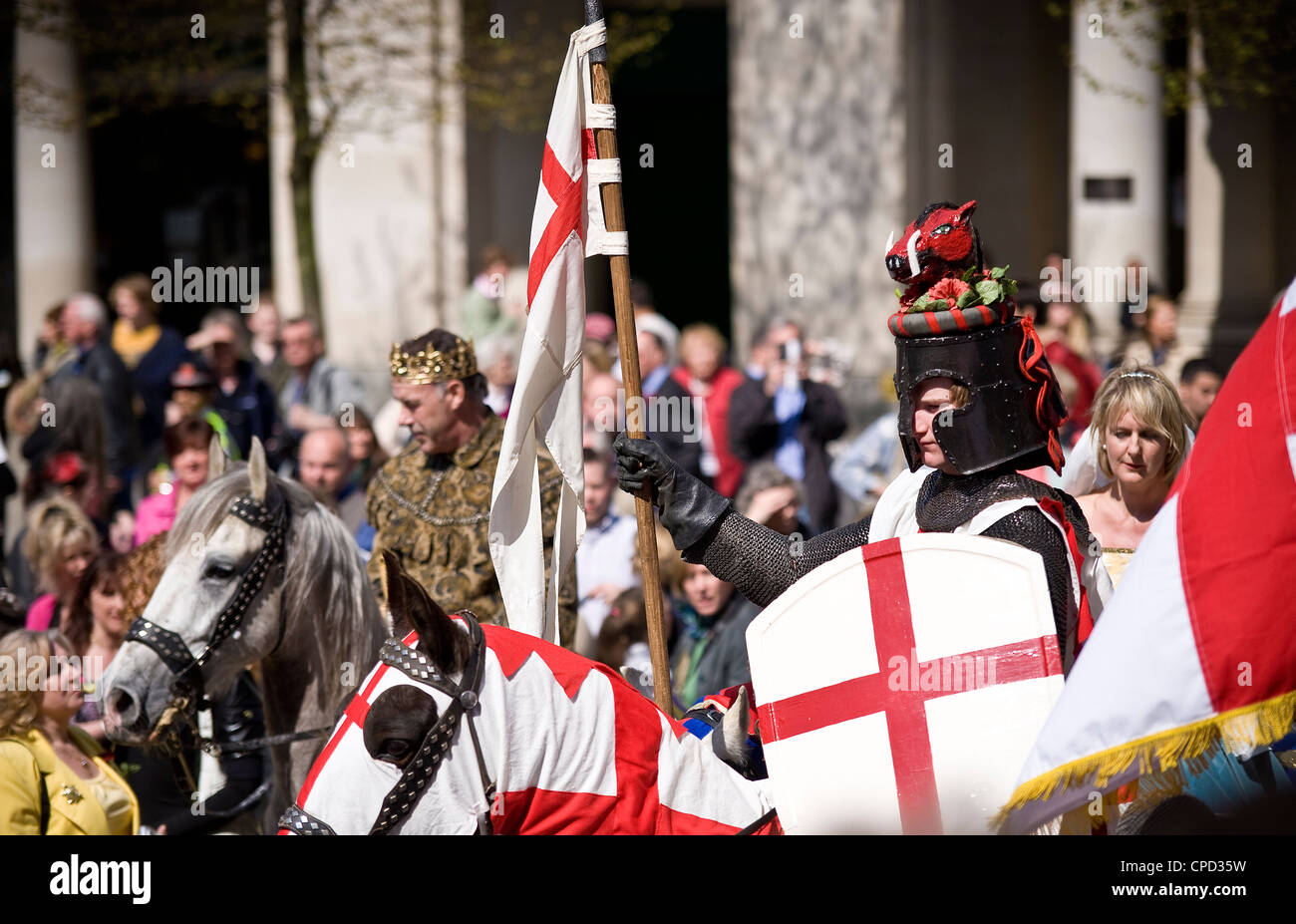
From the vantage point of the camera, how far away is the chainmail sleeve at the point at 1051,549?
9.48 ft

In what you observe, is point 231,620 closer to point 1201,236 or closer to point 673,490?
point 673,490

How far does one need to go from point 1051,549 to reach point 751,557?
0.65m

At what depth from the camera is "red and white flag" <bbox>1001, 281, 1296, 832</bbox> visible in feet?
8.17

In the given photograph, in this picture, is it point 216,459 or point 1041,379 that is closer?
point 1041,379

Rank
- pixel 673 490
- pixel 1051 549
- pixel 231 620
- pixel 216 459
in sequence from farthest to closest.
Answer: pixel 216 459 → pixel 231 620 → pixel 673 490 → pixel 1051 549

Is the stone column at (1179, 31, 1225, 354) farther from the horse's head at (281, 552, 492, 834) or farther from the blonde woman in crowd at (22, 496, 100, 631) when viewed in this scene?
the horse's head at (281, 552, 492, 834)

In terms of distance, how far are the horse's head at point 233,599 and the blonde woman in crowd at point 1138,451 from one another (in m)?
1.99

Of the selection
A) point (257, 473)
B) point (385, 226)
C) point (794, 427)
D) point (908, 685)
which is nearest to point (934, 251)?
point (908, 685)

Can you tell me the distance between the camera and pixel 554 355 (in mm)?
3605

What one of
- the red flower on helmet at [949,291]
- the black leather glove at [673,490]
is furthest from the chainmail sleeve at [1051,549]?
the black leather glove at [673,490]

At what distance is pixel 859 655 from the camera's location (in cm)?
283

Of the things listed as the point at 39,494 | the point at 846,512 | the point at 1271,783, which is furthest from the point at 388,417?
the point at 1271,783

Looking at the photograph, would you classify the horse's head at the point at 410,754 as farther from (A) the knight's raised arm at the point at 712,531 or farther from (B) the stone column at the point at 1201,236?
(B) the stone column at the point at 1201,236

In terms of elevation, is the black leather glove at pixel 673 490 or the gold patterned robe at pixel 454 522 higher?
the black leather glove at pixel 673 490
